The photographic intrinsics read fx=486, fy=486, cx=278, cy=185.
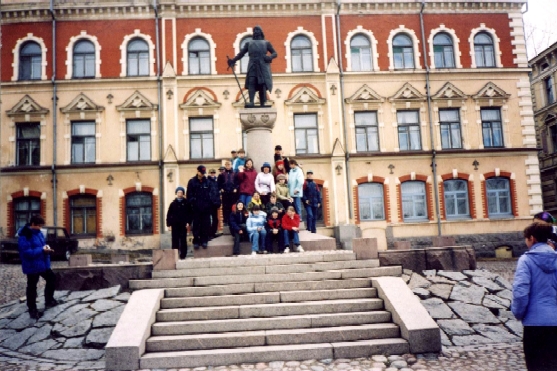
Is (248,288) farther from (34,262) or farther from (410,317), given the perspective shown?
(34,262)

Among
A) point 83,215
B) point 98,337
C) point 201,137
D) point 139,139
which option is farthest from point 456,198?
point 98,337

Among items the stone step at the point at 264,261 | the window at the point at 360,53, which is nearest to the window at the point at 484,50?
the window at the point at 360,53

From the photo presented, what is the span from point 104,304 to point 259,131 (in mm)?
5950

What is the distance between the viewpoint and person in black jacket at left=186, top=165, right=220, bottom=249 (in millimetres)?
11344

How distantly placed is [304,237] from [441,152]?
1457 centimetres

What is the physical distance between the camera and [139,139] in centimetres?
2358

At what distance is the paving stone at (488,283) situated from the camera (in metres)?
9.61

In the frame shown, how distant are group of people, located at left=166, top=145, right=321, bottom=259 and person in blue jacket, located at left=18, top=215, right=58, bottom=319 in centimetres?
267

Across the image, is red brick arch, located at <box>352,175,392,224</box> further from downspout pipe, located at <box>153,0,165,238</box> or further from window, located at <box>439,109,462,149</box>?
downspout pipe, located at <box>153,0,165,238</box>

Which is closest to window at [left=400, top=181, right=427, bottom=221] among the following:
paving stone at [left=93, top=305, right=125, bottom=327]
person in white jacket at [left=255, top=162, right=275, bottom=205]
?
person in white jacket at [left=255, top=162, right=275, bottom=205]

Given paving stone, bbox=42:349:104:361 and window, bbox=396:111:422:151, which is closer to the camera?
paving stone, bbox=42:349:104:361

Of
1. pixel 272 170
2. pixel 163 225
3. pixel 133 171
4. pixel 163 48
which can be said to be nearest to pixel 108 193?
pixel 133 171

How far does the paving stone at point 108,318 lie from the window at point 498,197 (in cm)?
2057

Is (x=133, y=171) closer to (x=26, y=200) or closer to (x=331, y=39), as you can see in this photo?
(x=26, y=200)
